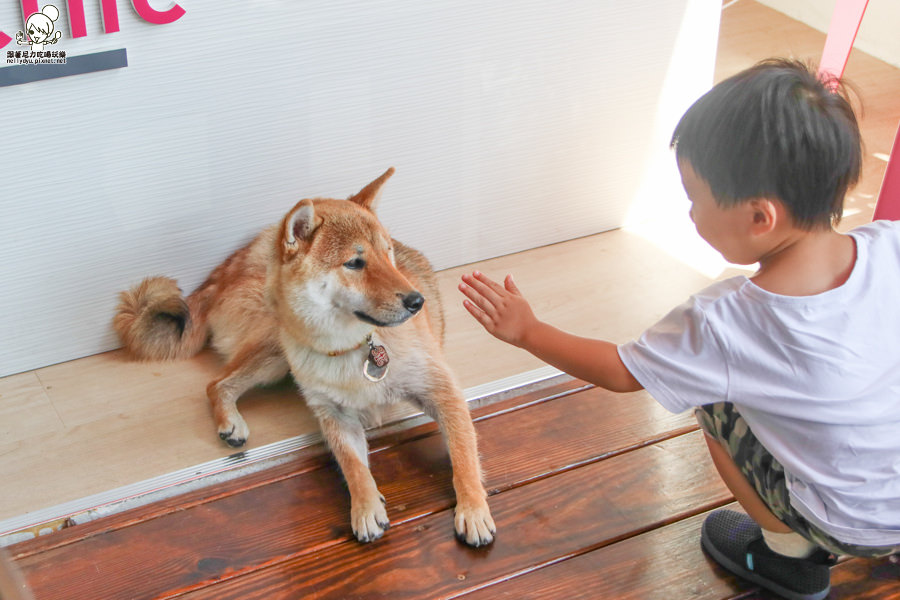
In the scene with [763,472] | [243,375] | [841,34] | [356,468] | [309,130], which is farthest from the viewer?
[841,34]

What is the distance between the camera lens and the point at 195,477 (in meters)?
1.82

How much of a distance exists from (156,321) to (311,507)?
2.40ft

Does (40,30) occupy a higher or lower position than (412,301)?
higher

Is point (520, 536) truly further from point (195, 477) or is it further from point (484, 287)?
point (195, 477)

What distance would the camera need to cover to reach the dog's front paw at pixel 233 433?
1.94 m

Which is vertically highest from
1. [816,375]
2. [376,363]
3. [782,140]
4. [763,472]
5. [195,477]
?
[782,140]

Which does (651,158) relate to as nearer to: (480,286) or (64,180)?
(480,286)

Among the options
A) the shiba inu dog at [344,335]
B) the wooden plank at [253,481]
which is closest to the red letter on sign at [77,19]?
the shiba inu dog at [344,335]

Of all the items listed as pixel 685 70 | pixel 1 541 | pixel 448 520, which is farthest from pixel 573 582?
pixel 685 70

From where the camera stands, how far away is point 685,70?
2689mm

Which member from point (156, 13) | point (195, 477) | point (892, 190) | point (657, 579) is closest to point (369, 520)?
point (195, 477)

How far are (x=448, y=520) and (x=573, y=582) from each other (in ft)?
0.94

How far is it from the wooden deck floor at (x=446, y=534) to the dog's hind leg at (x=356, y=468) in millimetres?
35

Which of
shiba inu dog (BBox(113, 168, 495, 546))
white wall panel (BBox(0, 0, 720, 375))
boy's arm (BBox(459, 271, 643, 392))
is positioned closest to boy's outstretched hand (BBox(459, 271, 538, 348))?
boy's arm (BBox(459, 271, 643, 392))
